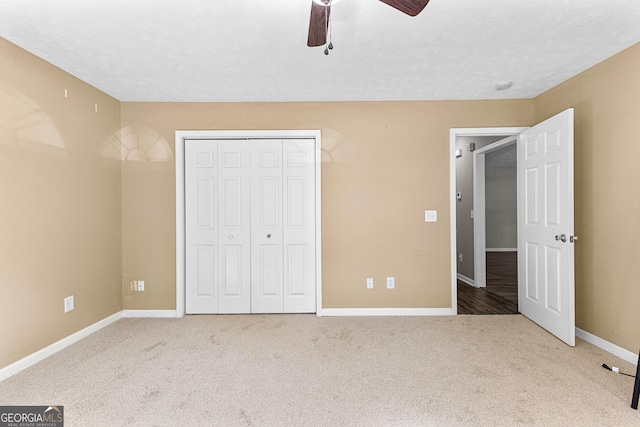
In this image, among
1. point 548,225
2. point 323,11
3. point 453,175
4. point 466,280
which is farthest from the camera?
point 466,280

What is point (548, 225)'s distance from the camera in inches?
110

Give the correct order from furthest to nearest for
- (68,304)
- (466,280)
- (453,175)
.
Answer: (466,280) → (453,175) → (68,304)

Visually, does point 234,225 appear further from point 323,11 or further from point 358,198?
point 323,11

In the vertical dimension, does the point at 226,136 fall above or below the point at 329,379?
above

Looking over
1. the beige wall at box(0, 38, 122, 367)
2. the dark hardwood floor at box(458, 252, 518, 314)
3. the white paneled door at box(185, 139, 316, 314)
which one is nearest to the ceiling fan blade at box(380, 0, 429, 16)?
the white paneled door at box(185, 139, 316, 314)

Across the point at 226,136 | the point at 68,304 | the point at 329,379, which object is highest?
the point at 226,136

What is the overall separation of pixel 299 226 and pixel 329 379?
1.69 m

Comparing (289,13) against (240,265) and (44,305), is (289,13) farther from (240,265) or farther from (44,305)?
(44,305)

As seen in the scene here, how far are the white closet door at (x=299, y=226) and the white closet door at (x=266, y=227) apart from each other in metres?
0.08

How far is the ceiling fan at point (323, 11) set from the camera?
132 cm

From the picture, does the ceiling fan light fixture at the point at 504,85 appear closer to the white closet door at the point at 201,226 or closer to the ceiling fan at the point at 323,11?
the ceiling fan at the point at 323,11

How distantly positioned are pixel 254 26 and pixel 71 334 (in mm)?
3054

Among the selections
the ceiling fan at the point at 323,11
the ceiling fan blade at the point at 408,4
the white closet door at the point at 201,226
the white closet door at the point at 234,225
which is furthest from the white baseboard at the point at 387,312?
the ceiling fan blade at the point at 408,4

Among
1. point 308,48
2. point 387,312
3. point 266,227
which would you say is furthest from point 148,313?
point 308,48
